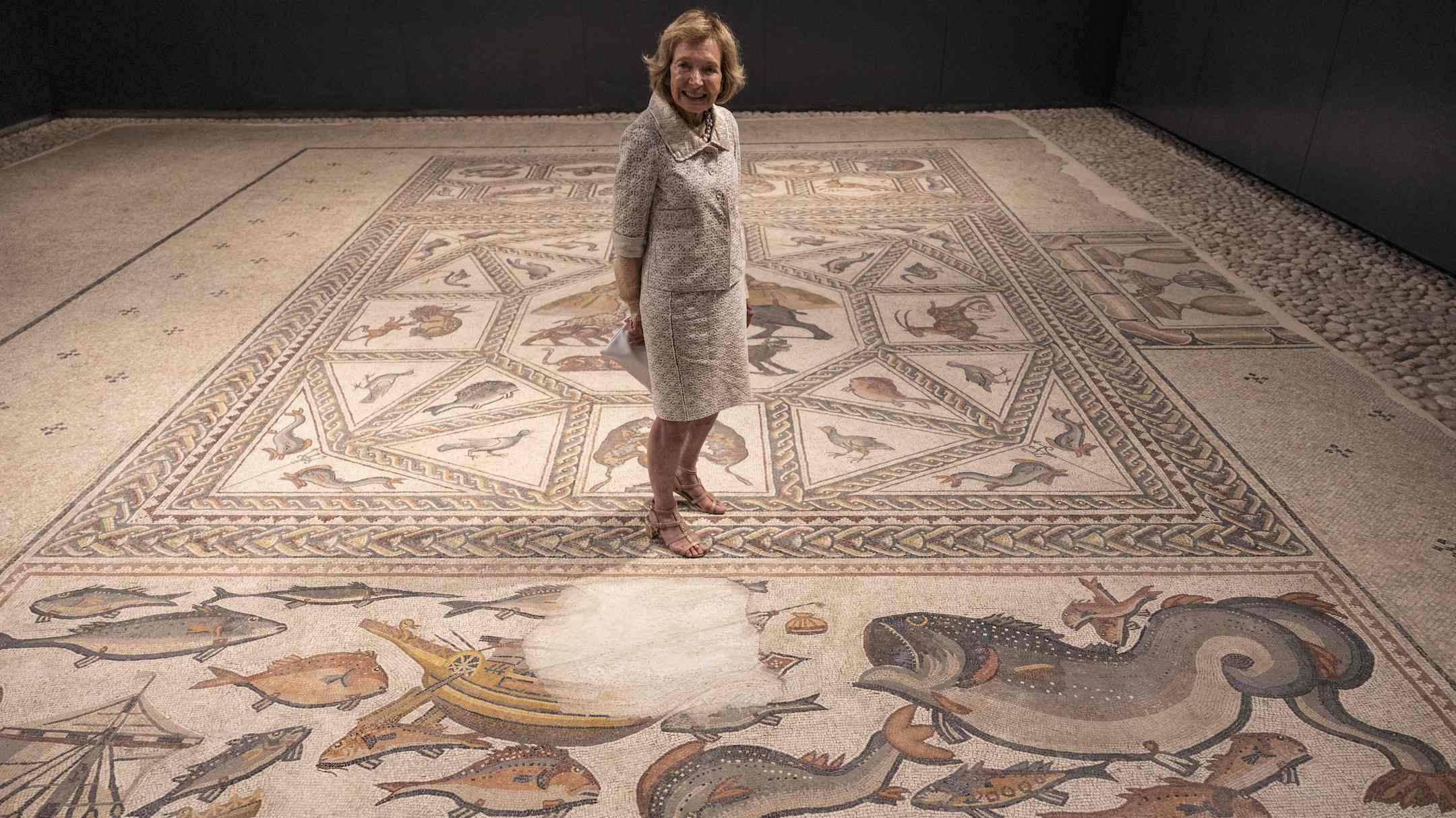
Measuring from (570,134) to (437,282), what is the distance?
3612 millimetres

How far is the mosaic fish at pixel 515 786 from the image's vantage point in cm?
188

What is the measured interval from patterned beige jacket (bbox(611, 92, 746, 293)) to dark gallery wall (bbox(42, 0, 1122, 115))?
6.78m

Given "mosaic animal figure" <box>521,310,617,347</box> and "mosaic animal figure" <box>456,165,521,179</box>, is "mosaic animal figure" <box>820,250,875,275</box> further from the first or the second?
"mosaic animal figure" <box>456,165,521,179</box>

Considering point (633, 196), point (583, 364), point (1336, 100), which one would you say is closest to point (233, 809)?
point (633, 196)

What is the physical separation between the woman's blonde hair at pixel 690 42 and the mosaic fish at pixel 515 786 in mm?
1422

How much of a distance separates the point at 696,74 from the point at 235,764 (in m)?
1.74

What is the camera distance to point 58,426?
3.33 metres

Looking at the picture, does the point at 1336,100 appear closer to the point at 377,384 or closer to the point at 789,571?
the point at 789,571

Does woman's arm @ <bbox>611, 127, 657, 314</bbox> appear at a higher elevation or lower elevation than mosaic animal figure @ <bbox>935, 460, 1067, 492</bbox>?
higher

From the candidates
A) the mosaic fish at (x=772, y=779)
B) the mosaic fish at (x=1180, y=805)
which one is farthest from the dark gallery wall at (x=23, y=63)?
the mosaic fish at (x=1180, y=805)

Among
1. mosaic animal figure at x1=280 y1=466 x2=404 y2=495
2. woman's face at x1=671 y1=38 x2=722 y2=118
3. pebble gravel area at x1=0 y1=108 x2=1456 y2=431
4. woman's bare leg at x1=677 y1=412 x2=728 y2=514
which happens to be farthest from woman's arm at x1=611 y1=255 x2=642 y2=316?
pebble gravel area at x1=0 y1=108 x2=1456 y2=431

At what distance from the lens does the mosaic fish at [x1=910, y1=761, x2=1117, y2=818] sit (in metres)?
1.87

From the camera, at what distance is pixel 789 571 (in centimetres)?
257

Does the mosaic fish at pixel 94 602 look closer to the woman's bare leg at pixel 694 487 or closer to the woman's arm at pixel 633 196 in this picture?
the woman's bare leg at pixel 694 487
